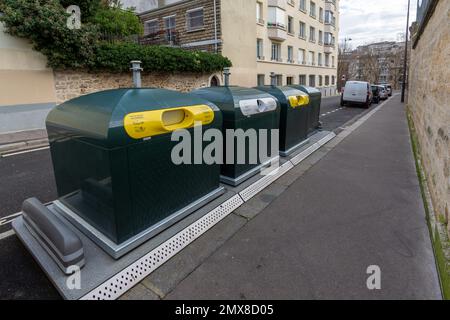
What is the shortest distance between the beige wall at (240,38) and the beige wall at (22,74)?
32.6ft

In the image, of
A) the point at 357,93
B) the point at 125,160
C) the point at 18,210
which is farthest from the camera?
the point at 357,93

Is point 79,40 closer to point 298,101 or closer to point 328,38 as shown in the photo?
point 298,101

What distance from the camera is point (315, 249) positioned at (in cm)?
267

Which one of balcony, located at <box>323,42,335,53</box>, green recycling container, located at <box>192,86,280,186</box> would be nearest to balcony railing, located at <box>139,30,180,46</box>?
green recycling container, located at <box>192,86,280,186</box>

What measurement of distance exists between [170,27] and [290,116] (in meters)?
16.3

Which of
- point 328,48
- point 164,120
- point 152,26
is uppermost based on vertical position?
point 328,48

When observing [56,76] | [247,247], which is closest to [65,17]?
[56,76]

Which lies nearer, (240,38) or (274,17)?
(240,38)

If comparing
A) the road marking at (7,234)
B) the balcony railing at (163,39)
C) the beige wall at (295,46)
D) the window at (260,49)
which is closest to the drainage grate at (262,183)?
the road marking at (7,234)

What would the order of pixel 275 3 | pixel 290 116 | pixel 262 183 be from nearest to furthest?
1. pixel 262 183
2. pixel 290 116
3. pixel 275 3

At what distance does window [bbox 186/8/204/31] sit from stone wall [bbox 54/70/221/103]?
182 inches

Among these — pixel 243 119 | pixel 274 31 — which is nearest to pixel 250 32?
pixel 274 31

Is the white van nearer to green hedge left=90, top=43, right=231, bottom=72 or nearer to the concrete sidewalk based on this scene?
green hedge left=90, top=43, right=231, bottom=72

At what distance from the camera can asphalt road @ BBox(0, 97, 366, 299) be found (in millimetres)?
2169
